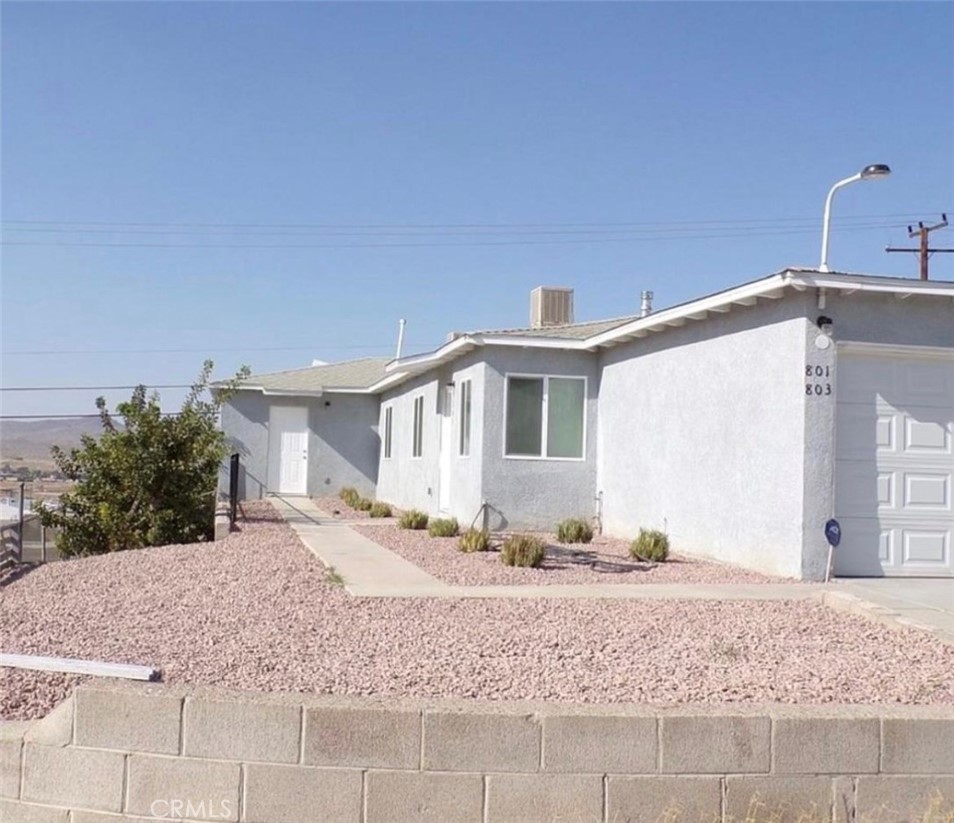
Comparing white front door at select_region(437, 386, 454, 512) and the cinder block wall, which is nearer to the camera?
the cinder block wall

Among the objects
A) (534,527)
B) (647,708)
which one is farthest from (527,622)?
(534,527)

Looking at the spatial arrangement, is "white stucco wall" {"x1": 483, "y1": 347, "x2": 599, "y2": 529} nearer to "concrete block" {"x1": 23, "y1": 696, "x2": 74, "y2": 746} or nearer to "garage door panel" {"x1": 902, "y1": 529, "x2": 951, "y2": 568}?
"garage door panel" {"x1": 902, "y1": 529, "x2": 951, "y2": 568}

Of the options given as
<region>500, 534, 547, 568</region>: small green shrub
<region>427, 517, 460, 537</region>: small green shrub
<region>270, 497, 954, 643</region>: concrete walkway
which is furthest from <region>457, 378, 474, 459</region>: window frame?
<region>270, 497, 954, 643</region>: concrete walkway

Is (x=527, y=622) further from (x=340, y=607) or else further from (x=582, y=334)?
(x=582, y=334)

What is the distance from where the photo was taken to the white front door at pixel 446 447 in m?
17.6

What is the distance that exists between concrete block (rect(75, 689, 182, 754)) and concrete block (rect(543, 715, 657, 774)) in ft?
5.18

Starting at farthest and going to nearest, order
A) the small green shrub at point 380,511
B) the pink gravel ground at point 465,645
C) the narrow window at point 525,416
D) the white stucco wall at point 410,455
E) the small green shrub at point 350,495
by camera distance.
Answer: the small green shrub at point 350,495 → the small green shrub at point 380,511 → the white stucco wall at point 410,455 → the narrow window at point 525,416 → the pink gravel ground at point 465,645

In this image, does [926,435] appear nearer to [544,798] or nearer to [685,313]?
[685,313]

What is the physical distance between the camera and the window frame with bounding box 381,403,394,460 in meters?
23.9

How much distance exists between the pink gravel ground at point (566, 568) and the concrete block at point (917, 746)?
524 centimetres

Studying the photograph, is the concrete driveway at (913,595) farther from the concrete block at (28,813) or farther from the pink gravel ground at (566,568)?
the concrete block at (28,813)

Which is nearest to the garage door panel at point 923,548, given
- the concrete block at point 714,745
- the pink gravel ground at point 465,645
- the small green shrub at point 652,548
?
the pink gravel ground at point 465,645

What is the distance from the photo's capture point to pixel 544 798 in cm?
437

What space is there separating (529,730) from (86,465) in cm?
1234
